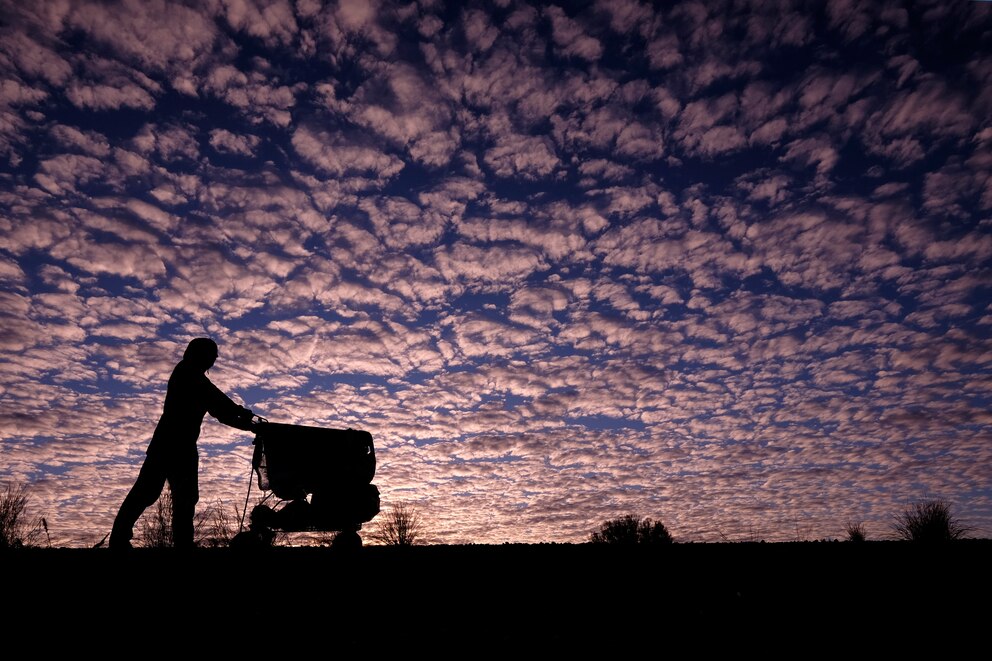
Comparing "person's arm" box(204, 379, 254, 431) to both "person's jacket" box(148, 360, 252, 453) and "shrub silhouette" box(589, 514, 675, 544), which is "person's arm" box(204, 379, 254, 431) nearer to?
"person's jacket" box(148, 360, 252, 453)

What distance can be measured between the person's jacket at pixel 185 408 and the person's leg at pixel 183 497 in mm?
195

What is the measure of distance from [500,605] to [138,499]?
4.79 meters

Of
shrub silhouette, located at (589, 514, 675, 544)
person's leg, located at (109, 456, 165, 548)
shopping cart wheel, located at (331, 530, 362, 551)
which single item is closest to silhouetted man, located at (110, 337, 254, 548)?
person's leg, located at (109, 456, 165, 548)

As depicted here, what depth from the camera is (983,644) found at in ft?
13.8

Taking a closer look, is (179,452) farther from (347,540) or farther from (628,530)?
(628,530)

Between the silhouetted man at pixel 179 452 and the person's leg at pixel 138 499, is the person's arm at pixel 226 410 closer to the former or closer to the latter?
the silhouetted man at pixel 179 452

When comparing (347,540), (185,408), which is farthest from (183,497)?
(347,540)

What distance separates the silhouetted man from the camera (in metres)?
7.52

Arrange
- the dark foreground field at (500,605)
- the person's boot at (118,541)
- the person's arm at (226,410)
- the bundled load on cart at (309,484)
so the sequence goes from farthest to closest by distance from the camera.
A: the bundled load on cart at (309,484) < the person's arm at (226,410) < the person's boot at (118,541) < the dark foreground field at (500,605)

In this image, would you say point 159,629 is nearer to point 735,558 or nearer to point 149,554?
point 149,554

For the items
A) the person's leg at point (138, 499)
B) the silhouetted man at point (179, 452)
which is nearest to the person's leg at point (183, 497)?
the silhouetted man at point (179, 452)

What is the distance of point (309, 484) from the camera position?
909 centimetres

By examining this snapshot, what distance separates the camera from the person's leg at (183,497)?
24.9 feet

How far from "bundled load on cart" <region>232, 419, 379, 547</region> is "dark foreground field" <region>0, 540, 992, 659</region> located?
1.99m
